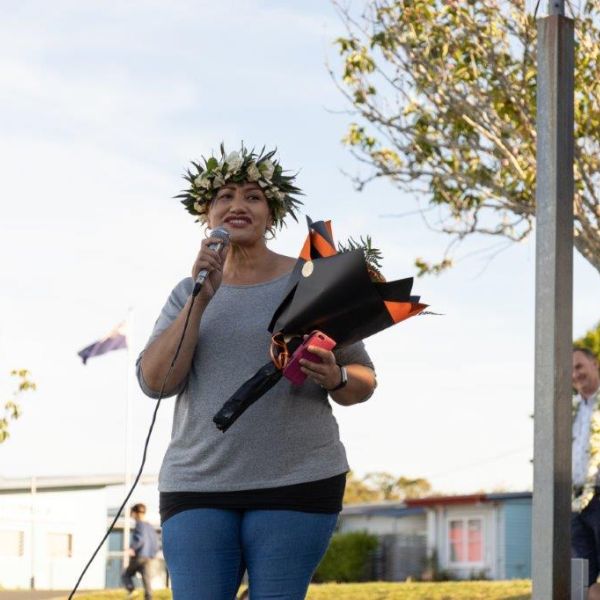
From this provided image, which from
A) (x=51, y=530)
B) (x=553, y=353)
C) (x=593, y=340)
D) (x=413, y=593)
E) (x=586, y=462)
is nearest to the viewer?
(x=553, y=353)

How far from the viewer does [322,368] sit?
384 cm

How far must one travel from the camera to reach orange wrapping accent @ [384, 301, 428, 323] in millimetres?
3852

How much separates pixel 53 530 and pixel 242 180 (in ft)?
142

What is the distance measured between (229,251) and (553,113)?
4.42 feet

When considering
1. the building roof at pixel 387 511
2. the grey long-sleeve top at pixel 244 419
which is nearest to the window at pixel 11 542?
the building roof at pixel 387 511

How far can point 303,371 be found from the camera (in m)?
3.86

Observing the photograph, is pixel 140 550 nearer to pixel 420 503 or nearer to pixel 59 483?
pixel 59 483

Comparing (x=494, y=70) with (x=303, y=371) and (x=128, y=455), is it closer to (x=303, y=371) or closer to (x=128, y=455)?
(x=303, y=371)

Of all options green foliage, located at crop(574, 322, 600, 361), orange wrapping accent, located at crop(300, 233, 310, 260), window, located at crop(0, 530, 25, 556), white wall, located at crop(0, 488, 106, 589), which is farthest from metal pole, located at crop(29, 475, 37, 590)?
orange wrapping accent, located at crop(300, 233, 310, 260)

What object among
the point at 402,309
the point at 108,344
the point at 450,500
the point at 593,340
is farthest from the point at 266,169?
the point at 450,500

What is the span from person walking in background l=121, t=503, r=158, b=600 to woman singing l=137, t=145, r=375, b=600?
1684cm

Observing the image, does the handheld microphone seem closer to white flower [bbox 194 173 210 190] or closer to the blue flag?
white flower [bbox 194 173 210 190]

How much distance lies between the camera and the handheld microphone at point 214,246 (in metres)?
4.02

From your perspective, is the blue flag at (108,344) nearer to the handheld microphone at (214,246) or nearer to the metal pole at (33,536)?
the metal pole at (33,536)
